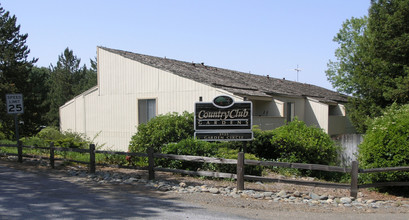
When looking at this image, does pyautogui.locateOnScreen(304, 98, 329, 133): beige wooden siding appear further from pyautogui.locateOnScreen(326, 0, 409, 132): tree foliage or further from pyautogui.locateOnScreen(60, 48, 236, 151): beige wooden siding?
pyautogui.locateOnScreen(60, 48, 236, 151): beige wooden siding

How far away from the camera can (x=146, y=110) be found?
21.2 m

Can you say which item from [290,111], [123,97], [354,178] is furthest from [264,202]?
[290,111]

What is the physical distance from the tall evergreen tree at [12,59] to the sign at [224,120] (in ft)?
67.8

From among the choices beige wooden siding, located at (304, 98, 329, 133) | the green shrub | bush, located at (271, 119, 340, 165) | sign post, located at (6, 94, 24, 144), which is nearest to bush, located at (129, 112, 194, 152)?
the green shrub

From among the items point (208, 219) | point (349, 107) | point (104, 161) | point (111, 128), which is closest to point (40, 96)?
point (111, 128)

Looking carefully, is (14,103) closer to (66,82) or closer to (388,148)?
(388,148)

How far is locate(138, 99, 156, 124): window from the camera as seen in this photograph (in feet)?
68.6

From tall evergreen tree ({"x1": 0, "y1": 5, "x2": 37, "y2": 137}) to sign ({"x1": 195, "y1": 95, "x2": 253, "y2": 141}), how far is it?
20672 millimetres

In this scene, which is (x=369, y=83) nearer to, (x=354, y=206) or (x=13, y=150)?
(x=354, y=206)

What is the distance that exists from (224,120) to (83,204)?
5042mm

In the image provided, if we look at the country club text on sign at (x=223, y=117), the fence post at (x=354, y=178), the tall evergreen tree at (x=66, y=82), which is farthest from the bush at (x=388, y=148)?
the tall evergreen tree at (x=66, y=82)

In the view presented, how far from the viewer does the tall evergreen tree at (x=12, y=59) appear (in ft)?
95.7

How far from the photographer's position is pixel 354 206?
27.5 feet

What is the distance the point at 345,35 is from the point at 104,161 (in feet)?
118
